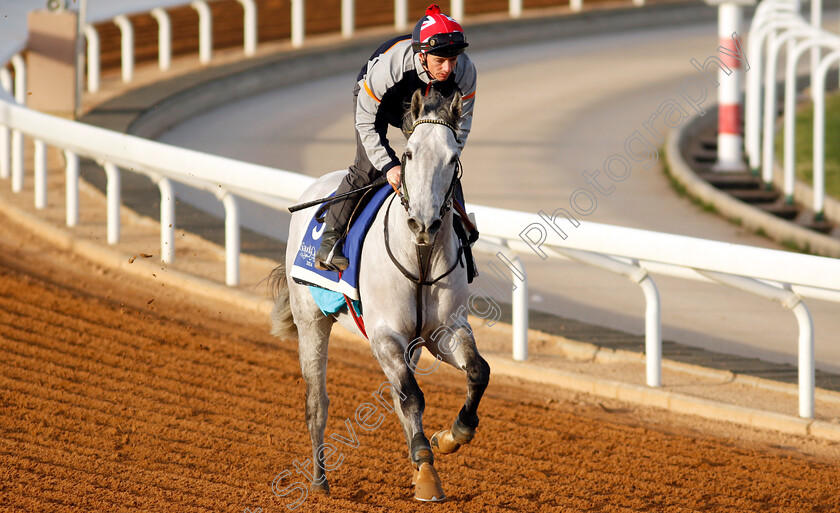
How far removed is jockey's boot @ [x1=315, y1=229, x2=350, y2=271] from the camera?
536cm

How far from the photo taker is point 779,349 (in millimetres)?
8164

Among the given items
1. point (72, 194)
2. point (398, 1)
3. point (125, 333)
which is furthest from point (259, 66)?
point (125, 333)

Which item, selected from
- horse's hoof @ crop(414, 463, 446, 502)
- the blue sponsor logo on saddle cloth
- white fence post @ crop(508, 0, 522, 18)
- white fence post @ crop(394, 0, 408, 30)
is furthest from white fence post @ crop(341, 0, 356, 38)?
horse's hoof @ crop(414, 463, 446, 502)

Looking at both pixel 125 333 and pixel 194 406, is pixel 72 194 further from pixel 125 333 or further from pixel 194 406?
pixel 194 406

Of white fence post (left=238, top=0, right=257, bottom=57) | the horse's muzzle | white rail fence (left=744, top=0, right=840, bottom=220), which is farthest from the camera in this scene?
white fence post (left=238, top=0, right=257, bottom=57)

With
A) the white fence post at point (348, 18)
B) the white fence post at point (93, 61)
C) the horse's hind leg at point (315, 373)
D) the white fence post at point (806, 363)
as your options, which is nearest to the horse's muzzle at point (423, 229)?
the horse's hind leg at point (315, 373)

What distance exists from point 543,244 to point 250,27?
10664mm

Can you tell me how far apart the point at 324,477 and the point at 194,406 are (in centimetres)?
140

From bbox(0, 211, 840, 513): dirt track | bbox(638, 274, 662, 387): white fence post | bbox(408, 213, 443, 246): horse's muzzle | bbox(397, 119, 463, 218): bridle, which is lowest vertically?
bbox(0, 211, 840, 513): dirt track

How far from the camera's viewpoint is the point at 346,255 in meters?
5.41

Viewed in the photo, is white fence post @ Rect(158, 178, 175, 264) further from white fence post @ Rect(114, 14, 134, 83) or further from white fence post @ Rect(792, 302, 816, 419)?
white fence post @ Rect(114, 14, 134, 83)

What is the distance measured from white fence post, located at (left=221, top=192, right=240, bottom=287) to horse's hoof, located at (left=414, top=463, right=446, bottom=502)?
→ 431 cm

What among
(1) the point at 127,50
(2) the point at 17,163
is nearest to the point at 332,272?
(2) the point at 17,163

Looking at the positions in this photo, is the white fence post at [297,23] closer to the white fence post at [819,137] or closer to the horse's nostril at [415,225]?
the white fence post at [819,137]
